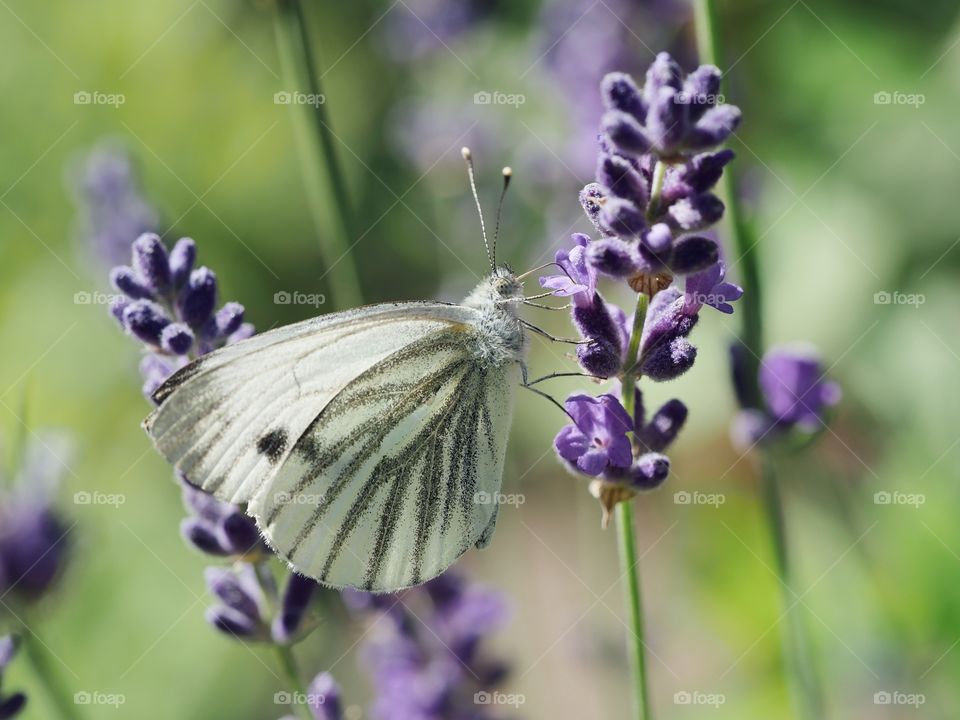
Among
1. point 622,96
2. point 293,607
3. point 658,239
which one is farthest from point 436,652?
point 622,96

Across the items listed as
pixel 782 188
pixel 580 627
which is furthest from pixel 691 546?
pixel 782 188

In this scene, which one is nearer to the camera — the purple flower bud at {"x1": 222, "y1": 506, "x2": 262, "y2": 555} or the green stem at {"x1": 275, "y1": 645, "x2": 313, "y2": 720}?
the green stem at {"x1": 275, "y1": 645, "x2": 313, "y2": 720}

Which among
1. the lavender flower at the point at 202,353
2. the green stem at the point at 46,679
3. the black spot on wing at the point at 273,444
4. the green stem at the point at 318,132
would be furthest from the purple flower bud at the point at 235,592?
the green stem at the point at 318,132

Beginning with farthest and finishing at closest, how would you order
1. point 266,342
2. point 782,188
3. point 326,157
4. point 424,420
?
point 782,188, point 326,157, point 424,420, point 266,342

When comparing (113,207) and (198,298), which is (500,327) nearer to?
(198,298)

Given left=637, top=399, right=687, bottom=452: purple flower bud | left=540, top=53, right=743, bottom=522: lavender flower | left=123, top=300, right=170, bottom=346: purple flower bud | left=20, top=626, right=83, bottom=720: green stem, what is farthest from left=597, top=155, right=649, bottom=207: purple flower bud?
left=20, top=626, right=83, bottom=720: green stem

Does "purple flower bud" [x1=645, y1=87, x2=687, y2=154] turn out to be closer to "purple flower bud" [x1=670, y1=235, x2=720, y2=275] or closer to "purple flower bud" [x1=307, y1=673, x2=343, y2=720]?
"purple flower bud" [x1=670, y1=235, x2=720, y2=275]

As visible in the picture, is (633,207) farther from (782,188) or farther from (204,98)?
(204,98)
